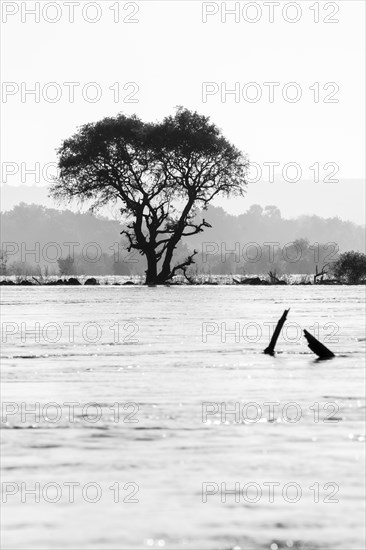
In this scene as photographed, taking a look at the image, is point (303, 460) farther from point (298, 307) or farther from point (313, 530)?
point (298, 307)

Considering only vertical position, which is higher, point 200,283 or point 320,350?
point 200,283

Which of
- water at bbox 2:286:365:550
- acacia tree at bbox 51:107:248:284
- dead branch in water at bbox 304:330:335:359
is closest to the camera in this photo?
water at bbox 2:286:365:550

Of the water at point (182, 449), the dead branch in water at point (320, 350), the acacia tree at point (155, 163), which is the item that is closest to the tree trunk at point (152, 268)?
the acacia tree at point (155, 163)

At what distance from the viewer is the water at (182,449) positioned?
26.8ft

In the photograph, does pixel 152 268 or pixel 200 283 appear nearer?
pixel 152 268

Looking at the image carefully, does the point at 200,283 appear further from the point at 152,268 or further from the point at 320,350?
the point at 320,350

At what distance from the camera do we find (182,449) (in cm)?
1138

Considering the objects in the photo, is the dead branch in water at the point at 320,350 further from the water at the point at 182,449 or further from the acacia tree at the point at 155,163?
the acacia tree at the point at 155,163

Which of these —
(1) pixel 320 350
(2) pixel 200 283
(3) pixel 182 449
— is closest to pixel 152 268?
(2) pixel 200 283

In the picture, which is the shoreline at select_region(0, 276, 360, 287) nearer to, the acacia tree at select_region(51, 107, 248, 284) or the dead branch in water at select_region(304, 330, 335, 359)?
the acacia tree at select_region(51, 107, 248, 284)

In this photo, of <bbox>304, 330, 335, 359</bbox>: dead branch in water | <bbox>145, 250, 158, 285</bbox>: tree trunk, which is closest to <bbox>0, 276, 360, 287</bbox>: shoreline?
<bbox>145, 250, 158, 285</bbox>: tree trunk

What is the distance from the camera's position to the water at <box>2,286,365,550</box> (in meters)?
8.17

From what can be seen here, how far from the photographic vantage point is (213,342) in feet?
92.5

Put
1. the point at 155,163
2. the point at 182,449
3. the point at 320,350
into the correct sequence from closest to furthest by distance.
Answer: the point at 182,449
the point at 320,350
the point at 155,163
